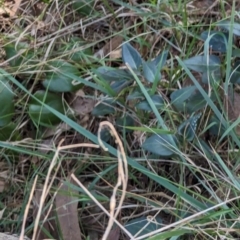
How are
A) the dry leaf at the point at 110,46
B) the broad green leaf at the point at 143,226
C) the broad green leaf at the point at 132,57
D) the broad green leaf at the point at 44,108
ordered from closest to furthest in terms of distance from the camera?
the broad green leaf at the point at 143,226
the broad green leaf at the point at 132,57
the broad green leaf at the point at 44,108
the dry leaf at the point at 110,46

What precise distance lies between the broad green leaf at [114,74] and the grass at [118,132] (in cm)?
1

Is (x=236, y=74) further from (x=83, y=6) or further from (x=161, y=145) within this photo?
(x=83, y=6)

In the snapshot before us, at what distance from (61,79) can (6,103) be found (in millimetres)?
159

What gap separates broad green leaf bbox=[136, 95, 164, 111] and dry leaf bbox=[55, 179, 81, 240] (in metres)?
0.26

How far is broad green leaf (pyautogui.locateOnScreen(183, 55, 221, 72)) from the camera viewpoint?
126 centimetres

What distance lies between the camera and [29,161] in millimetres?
1420

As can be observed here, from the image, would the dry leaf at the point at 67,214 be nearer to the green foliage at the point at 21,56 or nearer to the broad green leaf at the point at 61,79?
the broad green leaf at the point at 61,79

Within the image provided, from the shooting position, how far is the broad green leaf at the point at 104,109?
1.36 metres

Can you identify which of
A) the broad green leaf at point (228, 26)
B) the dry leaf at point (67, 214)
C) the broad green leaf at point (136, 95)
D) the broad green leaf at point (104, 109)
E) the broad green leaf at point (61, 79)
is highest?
the broad green leaf at point (228, 26)

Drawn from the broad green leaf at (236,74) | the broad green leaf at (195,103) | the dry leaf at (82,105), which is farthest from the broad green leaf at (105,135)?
the broad green leaf at (236,74)

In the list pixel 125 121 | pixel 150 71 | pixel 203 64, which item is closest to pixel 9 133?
pixel 125 121

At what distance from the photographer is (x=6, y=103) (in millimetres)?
1429

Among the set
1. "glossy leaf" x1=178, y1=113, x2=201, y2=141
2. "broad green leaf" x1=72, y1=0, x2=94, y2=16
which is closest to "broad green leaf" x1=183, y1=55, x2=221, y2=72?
"glossy leaf" x1=178, y1=113, x2=201, y2=141

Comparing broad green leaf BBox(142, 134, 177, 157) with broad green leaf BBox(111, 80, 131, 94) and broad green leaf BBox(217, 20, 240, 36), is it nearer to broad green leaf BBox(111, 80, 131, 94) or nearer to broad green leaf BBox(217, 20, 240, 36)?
broad green leaf BBox(111, 80, 131, 94)
